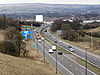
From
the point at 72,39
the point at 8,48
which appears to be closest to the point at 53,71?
the point at 8,48

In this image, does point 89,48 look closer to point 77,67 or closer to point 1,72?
point 77,67

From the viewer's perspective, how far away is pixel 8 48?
37875 mm

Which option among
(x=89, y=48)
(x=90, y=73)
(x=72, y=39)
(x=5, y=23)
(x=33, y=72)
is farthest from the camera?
(x=5, y=23)

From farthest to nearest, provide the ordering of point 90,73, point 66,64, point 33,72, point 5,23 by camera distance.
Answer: point 5,23 → point 66,64 → point 90,73 → point 33,72

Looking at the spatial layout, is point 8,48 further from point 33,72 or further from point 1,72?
point 1,72

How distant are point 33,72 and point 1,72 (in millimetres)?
5131

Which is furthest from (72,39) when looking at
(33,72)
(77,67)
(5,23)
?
(33,72)

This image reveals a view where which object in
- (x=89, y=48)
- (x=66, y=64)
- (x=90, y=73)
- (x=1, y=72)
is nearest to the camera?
(x=1, y=72)

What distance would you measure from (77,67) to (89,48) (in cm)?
2075

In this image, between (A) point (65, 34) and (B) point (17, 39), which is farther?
(A) point (65, 34)

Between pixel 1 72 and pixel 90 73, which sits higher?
pixel 1 72

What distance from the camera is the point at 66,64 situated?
113ft

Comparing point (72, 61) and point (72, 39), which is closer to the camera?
point (72, 61)

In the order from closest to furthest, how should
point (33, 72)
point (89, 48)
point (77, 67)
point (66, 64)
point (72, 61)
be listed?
point (33, 72) < point (77, 67) < point (66, 64) < point (72, 61) < point (89, 48)
